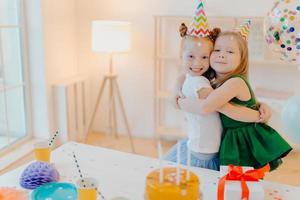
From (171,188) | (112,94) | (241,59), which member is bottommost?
(112,94)

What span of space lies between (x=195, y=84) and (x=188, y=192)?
0.52m

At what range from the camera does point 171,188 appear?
128cm

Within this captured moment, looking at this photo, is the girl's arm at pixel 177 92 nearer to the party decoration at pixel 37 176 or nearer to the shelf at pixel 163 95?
the party decoration at pixel 37 176

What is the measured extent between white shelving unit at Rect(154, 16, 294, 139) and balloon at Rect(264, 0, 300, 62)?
1.61 meters

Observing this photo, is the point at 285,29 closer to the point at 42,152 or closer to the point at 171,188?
the point at 171,188

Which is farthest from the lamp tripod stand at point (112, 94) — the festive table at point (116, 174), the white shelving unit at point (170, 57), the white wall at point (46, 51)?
the festive table at point (116, 174)

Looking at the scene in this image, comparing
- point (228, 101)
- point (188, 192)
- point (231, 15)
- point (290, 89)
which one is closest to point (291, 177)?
point (290, 89)

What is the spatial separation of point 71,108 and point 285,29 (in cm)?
231

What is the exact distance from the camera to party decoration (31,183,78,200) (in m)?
1.40

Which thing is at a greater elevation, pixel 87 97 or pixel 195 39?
pixel 195 39

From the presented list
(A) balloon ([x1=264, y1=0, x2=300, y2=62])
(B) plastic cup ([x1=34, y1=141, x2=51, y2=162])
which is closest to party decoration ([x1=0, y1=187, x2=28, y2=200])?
(B) plastic cup ([x1=34, y1=141, x2=51, y2=162])

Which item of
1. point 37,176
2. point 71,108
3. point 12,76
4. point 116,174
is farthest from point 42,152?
point 71,108

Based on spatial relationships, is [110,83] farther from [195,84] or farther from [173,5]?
[195,84]

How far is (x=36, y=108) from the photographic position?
10.7 ft
